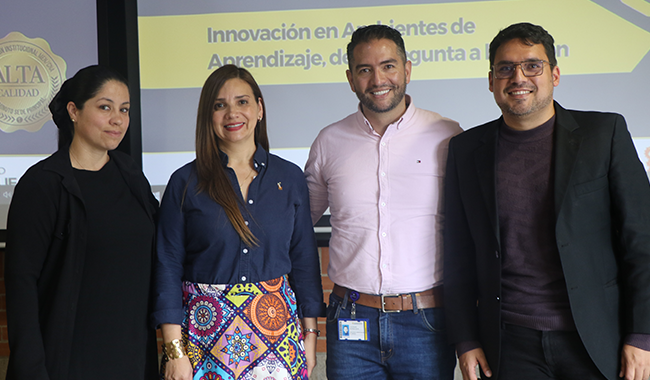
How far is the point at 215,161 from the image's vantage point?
1896 millimetres

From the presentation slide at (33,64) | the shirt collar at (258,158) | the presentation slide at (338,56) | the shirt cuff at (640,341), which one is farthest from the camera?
the presentation slide at (33,64)

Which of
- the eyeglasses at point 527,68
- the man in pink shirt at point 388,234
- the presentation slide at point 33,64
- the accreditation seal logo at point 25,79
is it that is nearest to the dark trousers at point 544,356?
the man in pink shirt at point 388,234

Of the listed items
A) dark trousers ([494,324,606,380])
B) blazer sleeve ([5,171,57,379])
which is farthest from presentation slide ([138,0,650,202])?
dark trousers ([494,324,606,380])

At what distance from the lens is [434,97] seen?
124 inches

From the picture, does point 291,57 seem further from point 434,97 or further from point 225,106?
point 225,106

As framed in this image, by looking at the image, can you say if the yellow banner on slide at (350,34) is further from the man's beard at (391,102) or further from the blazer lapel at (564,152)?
the blazer lapel at (564,152)

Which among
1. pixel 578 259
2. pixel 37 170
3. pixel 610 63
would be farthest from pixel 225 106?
pixel 610 63

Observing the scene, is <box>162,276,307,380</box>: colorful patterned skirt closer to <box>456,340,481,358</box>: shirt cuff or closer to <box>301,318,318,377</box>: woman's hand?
Result: <box>301,318,318,377</box>: woman's hand

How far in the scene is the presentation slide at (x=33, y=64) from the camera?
333cm

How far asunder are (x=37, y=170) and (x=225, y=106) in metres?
0.69

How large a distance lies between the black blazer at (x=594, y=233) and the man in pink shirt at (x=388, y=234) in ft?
0.68

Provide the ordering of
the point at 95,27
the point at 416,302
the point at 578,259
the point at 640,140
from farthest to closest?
the point at 95,27, the point at 640,140, the point at 416,302, the point at 578,259

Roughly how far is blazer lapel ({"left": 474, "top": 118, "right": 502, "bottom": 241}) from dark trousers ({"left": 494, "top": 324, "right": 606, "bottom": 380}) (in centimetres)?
34

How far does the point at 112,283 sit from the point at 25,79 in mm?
2290
